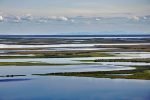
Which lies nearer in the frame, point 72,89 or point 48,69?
point 72,89

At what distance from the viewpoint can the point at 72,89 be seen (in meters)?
6.14

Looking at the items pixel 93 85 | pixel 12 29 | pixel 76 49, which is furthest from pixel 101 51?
pixel 12 29

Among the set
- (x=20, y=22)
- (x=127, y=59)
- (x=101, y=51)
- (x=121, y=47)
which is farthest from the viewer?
(x=121, y=47)

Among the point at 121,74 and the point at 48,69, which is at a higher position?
the point at 48,69

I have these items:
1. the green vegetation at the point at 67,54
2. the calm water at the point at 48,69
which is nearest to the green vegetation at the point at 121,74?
the calm water at the point at 48,69

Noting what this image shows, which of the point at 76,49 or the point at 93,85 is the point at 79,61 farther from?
the point at 93,85

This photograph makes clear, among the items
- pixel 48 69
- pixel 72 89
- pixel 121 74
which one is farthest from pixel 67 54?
pixel 72 89

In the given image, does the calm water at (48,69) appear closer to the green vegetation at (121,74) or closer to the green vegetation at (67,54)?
the green vegetation at (121,74)

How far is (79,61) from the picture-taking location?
311 inches

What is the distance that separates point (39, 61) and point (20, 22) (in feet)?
6.60

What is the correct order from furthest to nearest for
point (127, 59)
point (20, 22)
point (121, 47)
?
point (121, 47), point (127, 59), point (20, 22)

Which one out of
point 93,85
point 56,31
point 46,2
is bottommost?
point 93,85

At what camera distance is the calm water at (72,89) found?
18.7ft

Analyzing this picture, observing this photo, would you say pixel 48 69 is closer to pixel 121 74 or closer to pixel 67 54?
pixel 67 54
